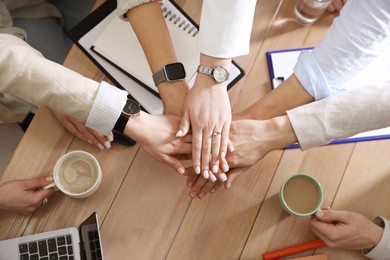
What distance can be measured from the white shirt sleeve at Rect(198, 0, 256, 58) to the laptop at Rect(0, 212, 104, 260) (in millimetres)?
495

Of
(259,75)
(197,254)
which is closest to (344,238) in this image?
(197,254)

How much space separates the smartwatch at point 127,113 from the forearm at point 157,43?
83 mm

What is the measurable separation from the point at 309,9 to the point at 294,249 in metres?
0.63

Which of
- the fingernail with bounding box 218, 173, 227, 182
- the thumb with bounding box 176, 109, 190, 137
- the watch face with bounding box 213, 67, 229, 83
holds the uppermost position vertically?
the watch face with bounding box 213, 67, 229, 83

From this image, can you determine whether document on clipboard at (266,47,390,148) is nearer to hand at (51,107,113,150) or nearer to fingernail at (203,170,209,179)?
fingernail at (203,170,209,179)

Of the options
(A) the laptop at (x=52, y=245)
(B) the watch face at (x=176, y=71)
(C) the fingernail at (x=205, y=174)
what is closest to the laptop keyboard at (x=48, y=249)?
(A) the laptop at (x=52, y=245)

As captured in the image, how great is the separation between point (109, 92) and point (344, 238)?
2.12 feet

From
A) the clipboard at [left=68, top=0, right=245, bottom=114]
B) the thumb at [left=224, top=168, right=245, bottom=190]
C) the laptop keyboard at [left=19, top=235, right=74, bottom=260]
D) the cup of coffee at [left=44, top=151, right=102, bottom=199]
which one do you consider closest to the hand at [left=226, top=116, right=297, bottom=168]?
the thumb at [left=224, top=168, right=245, bottom=190]

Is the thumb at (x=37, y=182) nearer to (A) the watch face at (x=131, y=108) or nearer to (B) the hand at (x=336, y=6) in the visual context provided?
(A) the watch face at (x=131, y=108)

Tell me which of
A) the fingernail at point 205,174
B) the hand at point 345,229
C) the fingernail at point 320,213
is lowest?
the hand at point 345,229

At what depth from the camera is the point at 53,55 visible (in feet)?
4.29

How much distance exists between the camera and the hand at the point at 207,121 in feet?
3.21

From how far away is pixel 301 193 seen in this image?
0.94 m

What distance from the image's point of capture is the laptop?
0.87m
